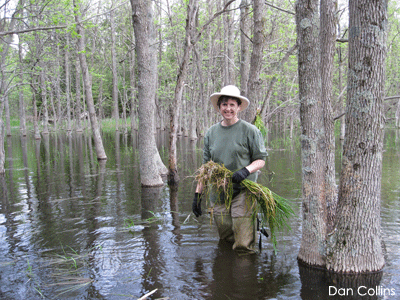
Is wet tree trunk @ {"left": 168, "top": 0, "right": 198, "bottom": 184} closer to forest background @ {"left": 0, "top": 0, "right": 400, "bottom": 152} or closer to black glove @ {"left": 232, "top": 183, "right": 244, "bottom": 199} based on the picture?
forest background @ {"left": 0, "top": 0, "right": 400, "bottom": 152}

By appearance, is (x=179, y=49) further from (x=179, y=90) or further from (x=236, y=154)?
(x=236, y=154)

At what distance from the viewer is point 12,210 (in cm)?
677

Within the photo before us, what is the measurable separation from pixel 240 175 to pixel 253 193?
0.30m

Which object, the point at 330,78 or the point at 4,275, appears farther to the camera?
the point at 330,78

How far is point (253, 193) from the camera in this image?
3.89 meters

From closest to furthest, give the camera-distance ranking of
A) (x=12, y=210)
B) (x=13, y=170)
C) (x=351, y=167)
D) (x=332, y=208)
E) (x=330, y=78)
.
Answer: (x=351, y=167), (x=332, y=208), (x=330, y=78), (x=12, y=210), (x=13, y=170)

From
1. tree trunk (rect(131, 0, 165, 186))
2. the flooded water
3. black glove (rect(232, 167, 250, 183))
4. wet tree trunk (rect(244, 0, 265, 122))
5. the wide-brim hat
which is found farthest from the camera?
tree trunk (rect(131, 0, 165, 186))

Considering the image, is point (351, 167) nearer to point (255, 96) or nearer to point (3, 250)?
point (255, 96)

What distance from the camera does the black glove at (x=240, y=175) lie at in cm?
378

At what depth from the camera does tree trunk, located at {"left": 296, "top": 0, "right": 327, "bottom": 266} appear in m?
3.59

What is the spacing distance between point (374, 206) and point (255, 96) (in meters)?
4.01

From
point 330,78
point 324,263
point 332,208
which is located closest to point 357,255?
point 324,263

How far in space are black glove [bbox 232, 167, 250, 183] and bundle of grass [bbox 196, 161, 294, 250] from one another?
4.9 inches

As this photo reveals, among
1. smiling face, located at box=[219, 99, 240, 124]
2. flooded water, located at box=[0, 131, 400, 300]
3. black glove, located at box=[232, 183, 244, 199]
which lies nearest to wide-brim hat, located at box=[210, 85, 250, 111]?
smiling face, located at box=[219, 99, 240, 124]
